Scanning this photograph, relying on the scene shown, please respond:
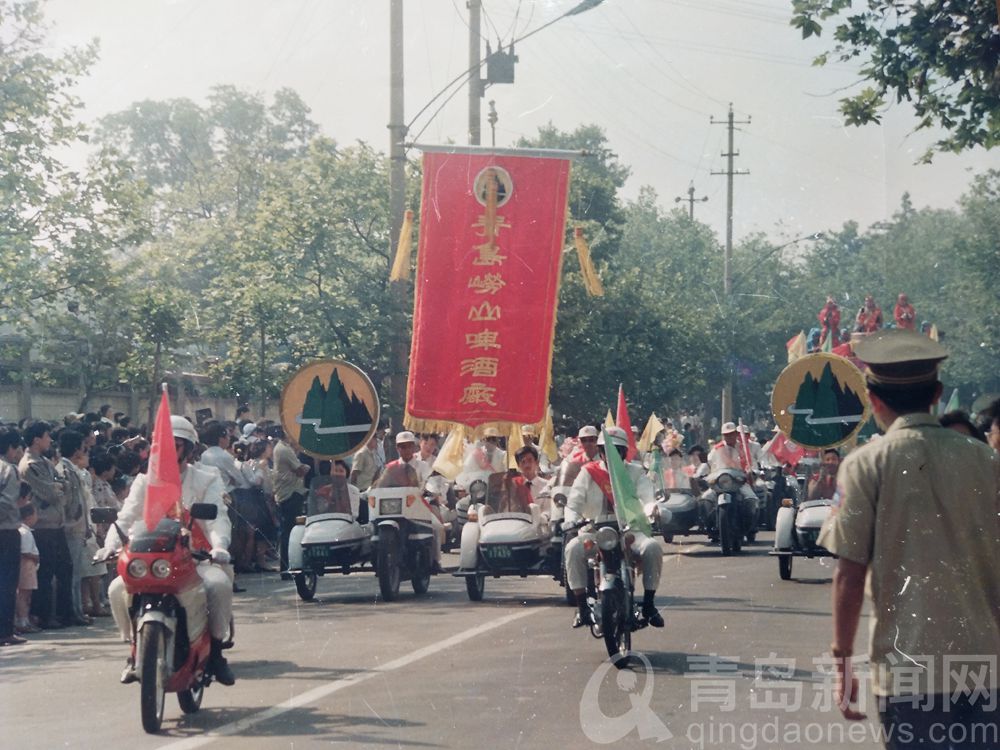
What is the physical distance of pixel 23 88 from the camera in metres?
19.5

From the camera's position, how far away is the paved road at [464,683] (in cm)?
758

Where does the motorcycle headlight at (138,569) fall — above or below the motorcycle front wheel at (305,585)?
above

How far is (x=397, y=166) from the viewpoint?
800 inches

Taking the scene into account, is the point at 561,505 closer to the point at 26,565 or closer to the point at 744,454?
the point at 26,565

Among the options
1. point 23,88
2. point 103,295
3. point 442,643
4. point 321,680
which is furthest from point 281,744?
point 103,295

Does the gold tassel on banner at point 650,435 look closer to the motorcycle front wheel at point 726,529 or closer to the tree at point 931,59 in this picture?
the motorcycle front wheel at point 726,529

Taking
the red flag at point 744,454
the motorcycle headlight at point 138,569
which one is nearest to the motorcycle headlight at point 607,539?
the motorcycle headlight at point 138,569

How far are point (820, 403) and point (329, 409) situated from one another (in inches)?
195

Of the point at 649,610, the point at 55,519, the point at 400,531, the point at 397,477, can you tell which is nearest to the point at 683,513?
the point at 397,477

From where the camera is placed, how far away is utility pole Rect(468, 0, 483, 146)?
21.4 meters

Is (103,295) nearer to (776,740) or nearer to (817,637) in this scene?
(817,637)

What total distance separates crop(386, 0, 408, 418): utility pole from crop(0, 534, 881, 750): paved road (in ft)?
23.5

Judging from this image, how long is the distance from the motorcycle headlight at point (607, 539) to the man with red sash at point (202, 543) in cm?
277

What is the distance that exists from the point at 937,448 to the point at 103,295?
1985 centimetres
